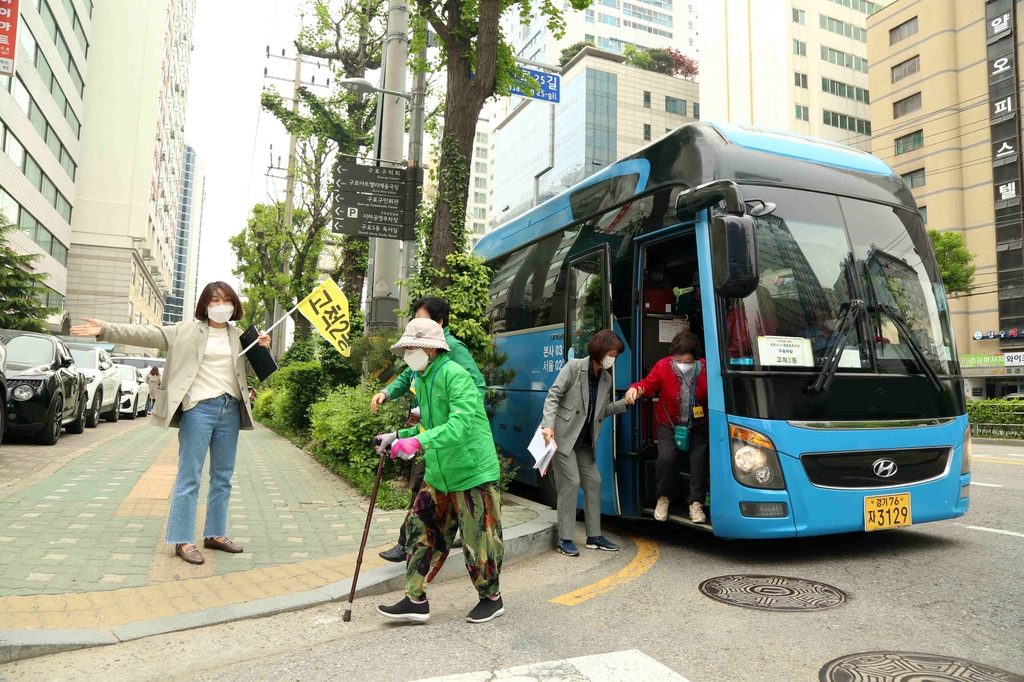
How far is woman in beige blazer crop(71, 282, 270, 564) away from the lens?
5289mm

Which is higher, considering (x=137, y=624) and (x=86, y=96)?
(x=86, y=96)

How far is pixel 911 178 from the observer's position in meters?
46.0

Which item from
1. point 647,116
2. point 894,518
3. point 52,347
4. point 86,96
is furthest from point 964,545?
point 647,116

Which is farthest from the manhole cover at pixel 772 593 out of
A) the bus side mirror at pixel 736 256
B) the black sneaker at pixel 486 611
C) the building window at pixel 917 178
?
the building window at pixel 917 178

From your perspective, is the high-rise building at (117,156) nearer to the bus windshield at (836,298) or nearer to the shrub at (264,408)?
the shrub at (264,408)

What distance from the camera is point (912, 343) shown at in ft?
18.2

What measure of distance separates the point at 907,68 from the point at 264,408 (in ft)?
150

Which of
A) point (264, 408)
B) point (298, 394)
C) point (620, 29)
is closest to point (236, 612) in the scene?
point (298, 394)

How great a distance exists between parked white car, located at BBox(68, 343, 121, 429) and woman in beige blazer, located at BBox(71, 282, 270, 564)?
34.1ft

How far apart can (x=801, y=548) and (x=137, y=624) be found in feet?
15.5

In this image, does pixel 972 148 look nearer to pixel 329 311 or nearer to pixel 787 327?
pixel 787 327

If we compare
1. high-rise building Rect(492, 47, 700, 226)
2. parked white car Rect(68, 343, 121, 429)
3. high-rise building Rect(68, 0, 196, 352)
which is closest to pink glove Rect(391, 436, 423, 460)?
parked white car Rect(68, 343, 121, 429)

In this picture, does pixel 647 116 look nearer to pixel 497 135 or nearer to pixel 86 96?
pixel 497 135

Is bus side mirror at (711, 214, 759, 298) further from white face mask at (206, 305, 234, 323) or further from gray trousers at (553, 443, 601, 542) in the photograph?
white face mask at (206, 305, 234, 323)
